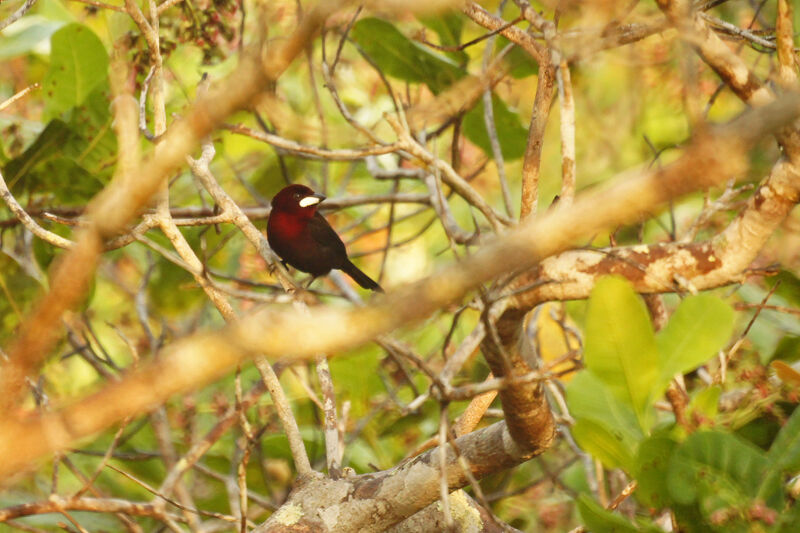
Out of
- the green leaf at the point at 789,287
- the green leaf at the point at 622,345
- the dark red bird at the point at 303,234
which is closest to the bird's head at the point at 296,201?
the dark red bird at the point at 303,234

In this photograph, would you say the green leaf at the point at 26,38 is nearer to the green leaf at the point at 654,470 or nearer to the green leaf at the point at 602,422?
the green leaf at the point at 602,422

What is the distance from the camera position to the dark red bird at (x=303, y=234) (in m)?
3.86

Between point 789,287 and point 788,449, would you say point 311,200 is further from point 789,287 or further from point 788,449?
point 788,449

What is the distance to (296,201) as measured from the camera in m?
3.87

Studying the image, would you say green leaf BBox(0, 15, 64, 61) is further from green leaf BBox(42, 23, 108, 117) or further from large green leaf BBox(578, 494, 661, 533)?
large green leaf BBox(578, 494, 661, 533)

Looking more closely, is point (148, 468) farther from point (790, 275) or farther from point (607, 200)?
point (607, 200)

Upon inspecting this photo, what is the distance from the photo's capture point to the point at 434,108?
213 cm

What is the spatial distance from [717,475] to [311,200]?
2.57 m

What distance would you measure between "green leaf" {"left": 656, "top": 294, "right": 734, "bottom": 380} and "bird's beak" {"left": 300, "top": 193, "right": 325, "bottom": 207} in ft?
8.05

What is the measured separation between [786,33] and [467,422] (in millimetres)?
1137

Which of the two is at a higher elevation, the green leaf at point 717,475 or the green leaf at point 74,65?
the green leaf at point 74,65

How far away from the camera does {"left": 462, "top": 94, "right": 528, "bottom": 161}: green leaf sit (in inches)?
134

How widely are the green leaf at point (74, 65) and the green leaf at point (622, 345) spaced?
232 centimetres

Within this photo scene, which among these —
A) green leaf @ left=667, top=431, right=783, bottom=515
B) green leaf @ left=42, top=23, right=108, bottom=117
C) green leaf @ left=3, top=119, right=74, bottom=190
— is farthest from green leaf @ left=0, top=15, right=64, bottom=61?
green leaf @ left=667, top=431, right=783, bottom=515
